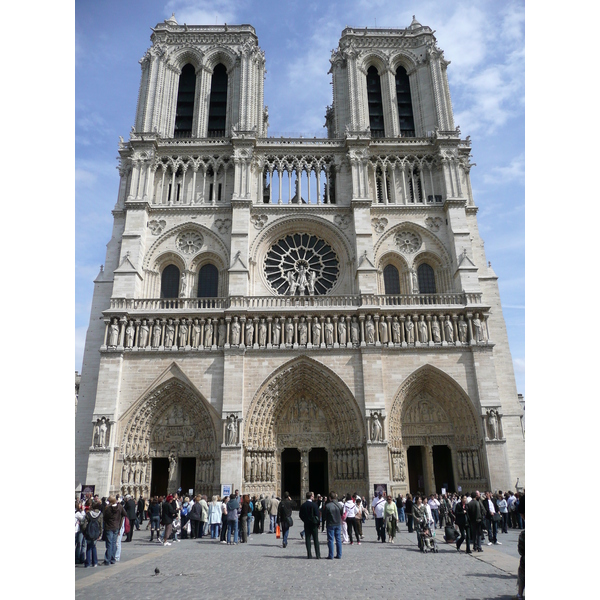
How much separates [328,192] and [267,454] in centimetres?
1310

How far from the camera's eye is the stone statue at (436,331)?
2021 centimetres

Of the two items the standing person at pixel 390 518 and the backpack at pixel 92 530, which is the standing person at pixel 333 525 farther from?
the backpack at pixel 92 530

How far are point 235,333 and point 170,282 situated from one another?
5.23 meters

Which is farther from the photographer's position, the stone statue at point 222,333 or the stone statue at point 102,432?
the stone statue at point 222,333

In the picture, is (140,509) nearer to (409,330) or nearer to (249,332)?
(249,332)

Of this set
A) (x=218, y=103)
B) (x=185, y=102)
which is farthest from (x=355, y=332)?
(x=185, y=102)

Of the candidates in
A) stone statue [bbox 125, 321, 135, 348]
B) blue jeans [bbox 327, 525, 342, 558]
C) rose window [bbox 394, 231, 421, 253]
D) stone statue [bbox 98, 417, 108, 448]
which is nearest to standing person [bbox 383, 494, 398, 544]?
blue jeans [bbox 327, 525, 342, 558]

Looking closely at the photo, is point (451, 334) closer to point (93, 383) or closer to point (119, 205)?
point (93, 383)

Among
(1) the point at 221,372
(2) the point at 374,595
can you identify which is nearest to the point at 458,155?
(1) the point at 221,372

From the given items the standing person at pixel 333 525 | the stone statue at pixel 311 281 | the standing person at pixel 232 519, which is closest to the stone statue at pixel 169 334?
the stone statue at pixel 311 281

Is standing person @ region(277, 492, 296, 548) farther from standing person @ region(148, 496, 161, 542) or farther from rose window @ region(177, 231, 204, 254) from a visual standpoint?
rose window @ region(177, 231, 204, 254)

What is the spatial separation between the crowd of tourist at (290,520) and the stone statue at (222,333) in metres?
7.25

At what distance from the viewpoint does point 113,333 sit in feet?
65.5

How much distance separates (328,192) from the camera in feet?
80.9
